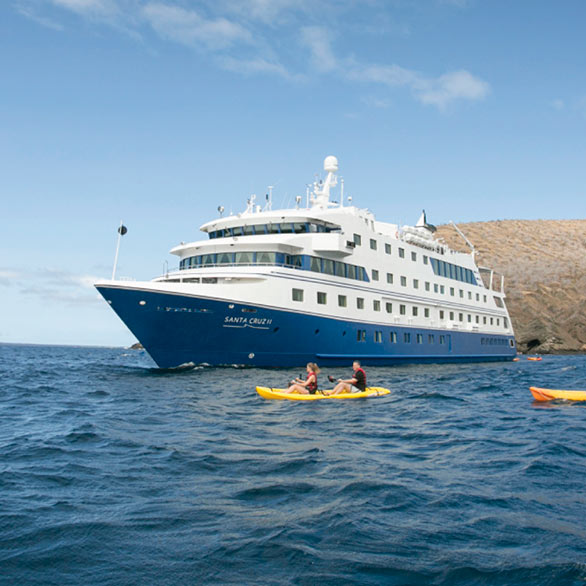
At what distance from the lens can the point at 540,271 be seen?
82.9 m

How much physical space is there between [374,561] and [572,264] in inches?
3692

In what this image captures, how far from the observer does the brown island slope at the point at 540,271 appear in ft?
216

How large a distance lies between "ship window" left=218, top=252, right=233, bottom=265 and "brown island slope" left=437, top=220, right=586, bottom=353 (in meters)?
49.9

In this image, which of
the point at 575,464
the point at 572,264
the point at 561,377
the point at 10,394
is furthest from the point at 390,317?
the point at 572,264

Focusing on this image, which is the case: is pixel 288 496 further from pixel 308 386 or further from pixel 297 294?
pixel 297 294

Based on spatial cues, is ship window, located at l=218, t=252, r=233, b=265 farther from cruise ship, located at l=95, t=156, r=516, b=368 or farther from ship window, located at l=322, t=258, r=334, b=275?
ship window, located at l=322, t=258, r=334, b=275

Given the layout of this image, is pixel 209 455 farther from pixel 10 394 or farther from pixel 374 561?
pixel 10 394

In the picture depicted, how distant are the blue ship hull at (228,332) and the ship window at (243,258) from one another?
3.74 meters

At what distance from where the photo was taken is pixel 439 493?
7.34 metres

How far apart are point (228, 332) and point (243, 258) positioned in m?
4.98

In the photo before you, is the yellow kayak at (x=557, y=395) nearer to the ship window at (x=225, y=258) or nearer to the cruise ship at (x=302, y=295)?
the cruise ship at (x=302, y=295)

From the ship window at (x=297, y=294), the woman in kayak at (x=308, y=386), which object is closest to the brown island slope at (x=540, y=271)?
the ship window at (x=297, y=294)

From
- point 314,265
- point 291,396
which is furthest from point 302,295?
point 291,396

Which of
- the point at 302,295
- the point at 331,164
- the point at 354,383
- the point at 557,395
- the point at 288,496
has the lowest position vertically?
the point at 288,496
